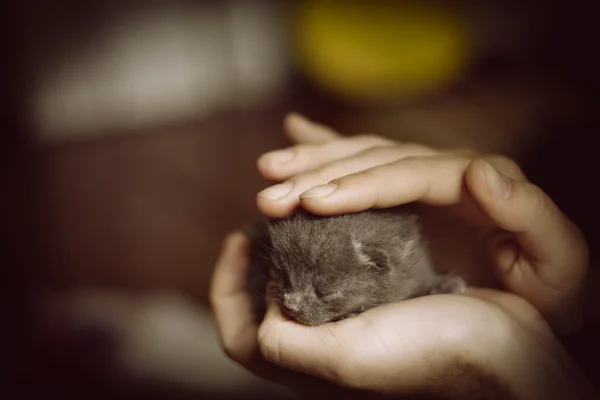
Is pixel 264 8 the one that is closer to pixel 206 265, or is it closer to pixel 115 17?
pixel 115 17

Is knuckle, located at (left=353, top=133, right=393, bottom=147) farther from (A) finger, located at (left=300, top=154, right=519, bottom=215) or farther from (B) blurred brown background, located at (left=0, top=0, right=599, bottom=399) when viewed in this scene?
(B) blurred brown background, located at (left=0, top=0, right=599, bottom=399)

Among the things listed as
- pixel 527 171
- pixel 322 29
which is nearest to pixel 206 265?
pixel 322 29

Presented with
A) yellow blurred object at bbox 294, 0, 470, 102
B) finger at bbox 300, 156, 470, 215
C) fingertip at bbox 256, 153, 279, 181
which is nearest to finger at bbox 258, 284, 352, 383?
finger at bbox 300, 156, 470, 215

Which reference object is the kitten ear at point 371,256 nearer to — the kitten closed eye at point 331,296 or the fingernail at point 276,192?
the kitten closed eye at point 331,296

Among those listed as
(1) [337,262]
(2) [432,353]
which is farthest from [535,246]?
(1) [337,262]

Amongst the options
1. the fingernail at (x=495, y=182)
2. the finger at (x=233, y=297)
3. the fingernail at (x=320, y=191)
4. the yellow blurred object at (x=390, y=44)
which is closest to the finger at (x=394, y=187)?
the fingernail at (x=320, y=191)

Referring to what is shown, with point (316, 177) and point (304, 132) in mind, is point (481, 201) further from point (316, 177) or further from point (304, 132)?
point (304, 132)
